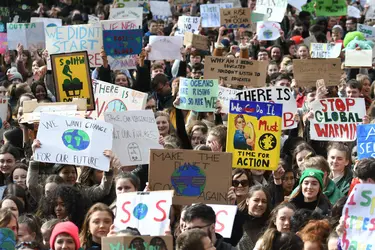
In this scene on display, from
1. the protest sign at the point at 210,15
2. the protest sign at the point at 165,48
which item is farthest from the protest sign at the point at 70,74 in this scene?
the protest sign at the point at 210,15

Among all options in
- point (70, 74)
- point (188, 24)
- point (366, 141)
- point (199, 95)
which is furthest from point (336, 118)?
point (188, 24)

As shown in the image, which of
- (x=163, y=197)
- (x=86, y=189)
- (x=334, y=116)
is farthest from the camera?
(x=334, y=116)

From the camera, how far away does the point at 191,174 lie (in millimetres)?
9469

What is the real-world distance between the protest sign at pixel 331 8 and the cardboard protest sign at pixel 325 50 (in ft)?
9.62

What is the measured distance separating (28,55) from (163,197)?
9.67 meters

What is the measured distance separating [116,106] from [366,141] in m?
3.21

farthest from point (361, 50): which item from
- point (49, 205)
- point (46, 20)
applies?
point (49, 205)

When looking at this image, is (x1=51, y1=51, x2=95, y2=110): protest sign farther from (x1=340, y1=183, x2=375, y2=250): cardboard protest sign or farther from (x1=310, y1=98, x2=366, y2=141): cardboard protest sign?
(x1=340, y1=183, x2=375, y2=250): cardboard protest sign

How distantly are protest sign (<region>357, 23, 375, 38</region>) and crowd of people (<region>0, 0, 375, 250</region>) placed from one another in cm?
283

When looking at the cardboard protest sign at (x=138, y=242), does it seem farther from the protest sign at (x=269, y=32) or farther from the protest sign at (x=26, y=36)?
the protest sign at (x=269, y=32)

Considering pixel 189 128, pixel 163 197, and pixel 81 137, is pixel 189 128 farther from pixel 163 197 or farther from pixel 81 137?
pixel 163 197

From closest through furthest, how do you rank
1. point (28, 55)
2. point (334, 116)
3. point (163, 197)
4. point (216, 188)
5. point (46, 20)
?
point (163, 197)
point (216, 188)
point (334, 116)
point (28, 55)
point (46, 20)

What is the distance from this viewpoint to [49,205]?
9547 millimetres

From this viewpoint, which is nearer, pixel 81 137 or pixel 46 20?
pixel 81 137
